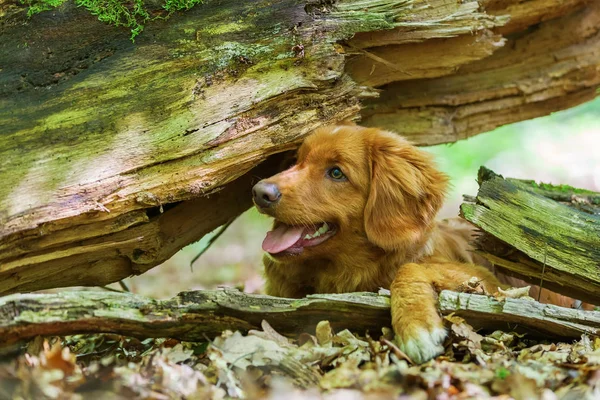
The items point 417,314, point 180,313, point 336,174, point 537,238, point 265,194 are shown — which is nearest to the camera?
point 180,313

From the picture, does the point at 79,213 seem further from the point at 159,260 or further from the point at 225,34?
the point at 225,34

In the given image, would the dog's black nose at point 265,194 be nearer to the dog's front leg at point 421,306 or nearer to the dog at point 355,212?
the dog at point 355,212

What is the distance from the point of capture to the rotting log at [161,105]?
12.9 ft

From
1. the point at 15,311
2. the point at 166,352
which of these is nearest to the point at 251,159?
the point at 166,352

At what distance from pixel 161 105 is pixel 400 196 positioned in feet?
6.45

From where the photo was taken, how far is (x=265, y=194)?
14.4 ft

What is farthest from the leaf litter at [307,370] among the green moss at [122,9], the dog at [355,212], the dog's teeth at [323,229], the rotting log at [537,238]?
the green moss at [122,9]

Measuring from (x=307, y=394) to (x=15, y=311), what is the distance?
65.8 inches

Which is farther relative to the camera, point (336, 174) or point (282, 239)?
point (336, 174)

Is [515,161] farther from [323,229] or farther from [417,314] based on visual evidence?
[417,314]

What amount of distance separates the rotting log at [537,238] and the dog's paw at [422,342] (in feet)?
3.95

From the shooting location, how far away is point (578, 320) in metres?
3.94

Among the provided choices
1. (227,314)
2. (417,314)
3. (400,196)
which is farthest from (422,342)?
(400,196)

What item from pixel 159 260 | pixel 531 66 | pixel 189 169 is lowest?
pixel 159 260
